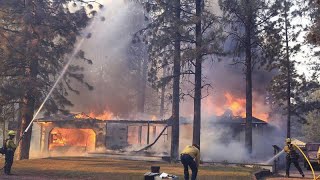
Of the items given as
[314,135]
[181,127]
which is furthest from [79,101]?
[314,135]

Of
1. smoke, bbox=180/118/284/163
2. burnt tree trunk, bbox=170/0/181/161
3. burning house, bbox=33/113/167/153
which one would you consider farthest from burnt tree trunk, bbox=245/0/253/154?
burning house, bbox=33/113/167/153

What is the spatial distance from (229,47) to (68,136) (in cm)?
1797

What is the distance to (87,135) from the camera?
117ft

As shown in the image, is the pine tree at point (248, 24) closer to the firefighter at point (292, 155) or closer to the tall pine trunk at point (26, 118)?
the firefighter at point (292, 155)

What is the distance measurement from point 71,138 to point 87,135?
164 centimetres

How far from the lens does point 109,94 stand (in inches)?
1631

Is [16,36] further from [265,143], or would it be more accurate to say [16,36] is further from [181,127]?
[265,143]

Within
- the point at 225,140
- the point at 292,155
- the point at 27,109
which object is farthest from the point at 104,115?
the point at 292,155

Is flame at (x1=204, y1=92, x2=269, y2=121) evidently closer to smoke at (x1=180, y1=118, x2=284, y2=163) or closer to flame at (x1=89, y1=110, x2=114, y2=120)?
smoke at (x1=180, y1=118, x2=284, y2=163)

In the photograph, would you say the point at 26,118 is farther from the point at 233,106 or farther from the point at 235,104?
the point at 235,104

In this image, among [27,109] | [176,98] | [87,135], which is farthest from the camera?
[87,135]

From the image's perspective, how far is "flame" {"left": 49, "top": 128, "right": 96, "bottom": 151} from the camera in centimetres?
3500

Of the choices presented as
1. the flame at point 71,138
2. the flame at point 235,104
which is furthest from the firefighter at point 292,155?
the flame at point 71,138

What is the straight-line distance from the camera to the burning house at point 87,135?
32362 mm
